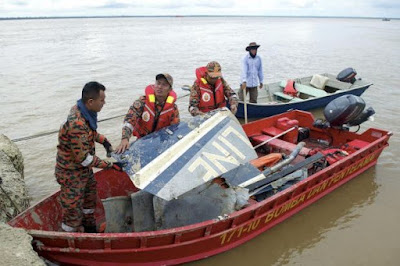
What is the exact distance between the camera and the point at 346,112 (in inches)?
255

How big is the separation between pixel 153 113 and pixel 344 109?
13.2ft

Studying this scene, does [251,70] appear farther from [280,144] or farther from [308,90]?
[308,90]

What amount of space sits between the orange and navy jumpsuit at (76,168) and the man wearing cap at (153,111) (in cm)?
60

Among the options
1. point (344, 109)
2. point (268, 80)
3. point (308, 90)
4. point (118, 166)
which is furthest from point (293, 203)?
point (268, 80)

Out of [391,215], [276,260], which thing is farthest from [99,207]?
[391,215]

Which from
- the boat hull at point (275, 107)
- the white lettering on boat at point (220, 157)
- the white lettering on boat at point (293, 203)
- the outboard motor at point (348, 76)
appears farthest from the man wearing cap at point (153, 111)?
the outboard motor at point (348, 76)

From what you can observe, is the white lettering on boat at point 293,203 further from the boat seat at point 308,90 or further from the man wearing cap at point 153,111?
the boat seat at point 308,90

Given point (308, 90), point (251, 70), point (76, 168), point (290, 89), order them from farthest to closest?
point (308, 90) → point (290, 89) → point (251, 70) → point (76, 168)

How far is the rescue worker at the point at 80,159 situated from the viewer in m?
3.30

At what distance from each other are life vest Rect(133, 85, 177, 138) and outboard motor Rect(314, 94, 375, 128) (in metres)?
3.73

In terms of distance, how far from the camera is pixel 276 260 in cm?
473

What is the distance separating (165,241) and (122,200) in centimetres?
87

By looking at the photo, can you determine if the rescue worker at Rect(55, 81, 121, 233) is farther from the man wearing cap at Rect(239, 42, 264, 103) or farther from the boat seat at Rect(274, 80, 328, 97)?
the boat seat at Rect(274, 80, 328, 97)

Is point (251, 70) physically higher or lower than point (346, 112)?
higher
